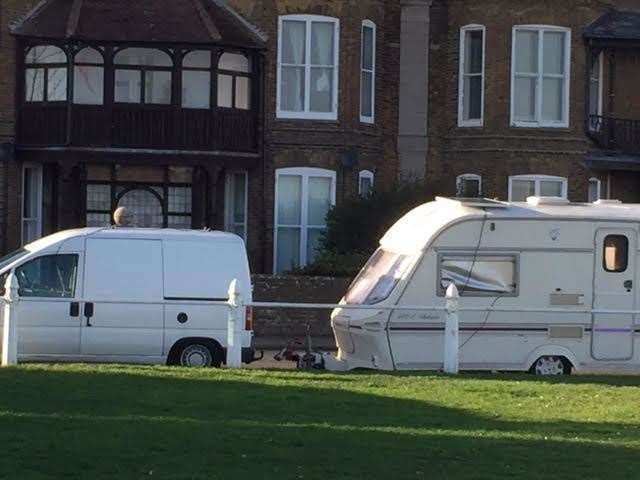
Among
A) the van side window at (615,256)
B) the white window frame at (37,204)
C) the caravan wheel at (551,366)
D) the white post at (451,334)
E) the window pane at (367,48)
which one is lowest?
the caravan wheel at (551,366)

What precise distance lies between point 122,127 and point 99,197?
196cm

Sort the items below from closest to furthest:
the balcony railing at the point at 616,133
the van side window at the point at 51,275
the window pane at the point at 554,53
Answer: the van side window at the point at 51,275
the window pane at the point at 554,53
the balcony railing at the point at 616,133

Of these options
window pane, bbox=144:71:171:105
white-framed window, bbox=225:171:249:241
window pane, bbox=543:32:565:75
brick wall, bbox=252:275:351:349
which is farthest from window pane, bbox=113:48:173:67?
window pane, bbox=543:32:565:75

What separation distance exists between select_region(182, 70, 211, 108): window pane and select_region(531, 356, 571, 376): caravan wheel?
16910 mm

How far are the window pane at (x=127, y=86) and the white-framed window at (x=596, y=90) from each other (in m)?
12.5

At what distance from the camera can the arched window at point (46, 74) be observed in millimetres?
37469

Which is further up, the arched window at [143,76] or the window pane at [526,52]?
the window pane at [526,52]

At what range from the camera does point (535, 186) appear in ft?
134

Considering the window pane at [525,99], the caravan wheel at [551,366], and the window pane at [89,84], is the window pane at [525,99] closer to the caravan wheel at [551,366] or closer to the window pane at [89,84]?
the window pane at [89,84]

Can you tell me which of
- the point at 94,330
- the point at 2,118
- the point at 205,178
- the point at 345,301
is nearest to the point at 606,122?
the point at 205,178

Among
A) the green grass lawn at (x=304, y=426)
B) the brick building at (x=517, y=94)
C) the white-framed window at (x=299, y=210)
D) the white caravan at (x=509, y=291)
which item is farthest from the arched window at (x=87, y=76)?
the green grass lawn at (x=304, y=426)

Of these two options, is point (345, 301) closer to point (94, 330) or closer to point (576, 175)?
point (94, 330)

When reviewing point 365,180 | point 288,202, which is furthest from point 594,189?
point 288,202

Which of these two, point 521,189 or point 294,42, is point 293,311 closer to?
point 294,42
